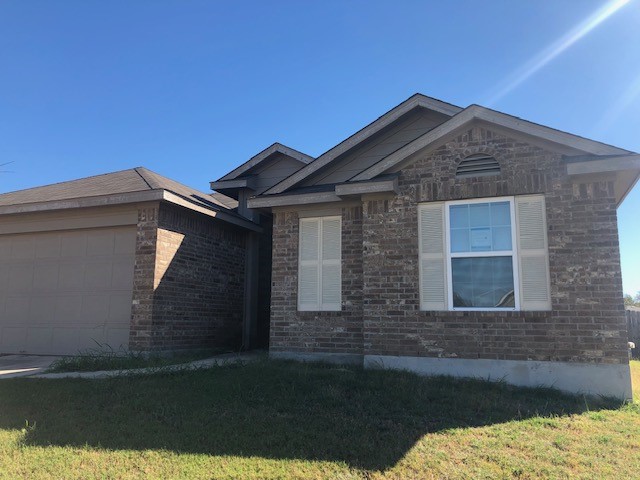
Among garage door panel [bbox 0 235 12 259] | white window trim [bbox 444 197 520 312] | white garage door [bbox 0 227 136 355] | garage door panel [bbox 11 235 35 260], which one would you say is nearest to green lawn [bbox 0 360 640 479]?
white window trim [bbox 444 197 520 312]

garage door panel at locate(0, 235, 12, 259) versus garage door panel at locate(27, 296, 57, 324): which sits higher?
garage door panel at locate(0, 235, 12, 259)

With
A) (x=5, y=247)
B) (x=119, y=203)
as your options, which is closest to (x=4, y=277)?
(x=5, y=247)

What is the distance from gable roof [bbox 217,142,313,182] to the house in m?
2.84

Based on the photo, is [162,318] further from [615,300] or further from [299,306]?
[615,300]

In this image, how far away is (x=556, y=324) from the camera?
24.0ft

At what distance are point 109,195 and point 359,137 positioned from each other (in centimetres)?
523

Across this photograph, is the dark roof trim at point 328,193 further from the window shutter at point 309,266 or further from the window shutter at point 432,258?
the window shutter at point 432,258

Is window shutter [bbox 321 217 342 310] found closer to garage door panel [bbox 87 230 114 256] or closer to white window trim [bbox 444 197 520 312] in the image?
→ white window trim [bbox 444 197 520 312]

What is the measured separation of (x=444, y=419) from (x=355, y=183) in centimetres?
424

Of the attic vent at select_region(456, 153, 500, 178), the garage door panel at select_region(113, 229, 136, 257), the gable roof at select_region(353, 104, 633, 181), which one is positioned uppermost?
the gable roof at select_region(353, 104, 633, 181)

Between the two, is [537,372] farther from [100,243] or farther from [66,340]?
[66,340]

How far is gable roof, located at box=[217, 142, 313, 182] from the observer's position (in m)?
12.9

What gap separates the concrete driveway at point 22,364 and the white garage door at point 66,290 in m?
0.29

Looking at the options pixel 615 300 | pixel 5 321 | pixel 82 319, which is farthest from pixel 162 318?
pixel 615 300
